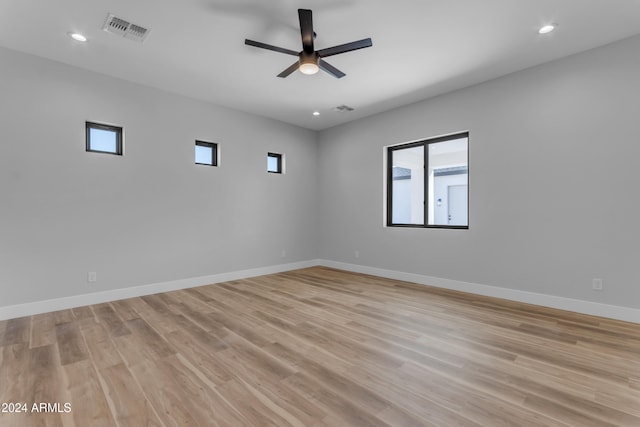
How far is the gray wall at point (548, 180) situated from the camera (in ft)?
10.3

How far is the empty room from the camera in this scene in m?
1.94

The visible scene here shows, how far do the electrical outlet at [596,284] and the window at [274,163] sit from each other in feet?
16.9

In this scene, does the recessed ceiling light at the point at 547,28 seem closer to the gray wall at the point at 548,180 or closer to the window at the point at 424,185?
the gray wall at the point at 548,180

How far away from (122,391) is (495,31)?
451 centimetres

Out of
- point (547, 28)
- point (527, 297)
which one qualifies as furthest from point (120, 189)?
point (527, 297)

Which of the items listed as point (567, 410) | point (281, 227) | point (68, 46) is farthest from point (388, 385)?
point (68, 46)

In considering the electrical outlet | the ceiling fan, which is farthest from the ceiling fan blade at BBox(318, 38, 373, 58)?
the electrical outlet

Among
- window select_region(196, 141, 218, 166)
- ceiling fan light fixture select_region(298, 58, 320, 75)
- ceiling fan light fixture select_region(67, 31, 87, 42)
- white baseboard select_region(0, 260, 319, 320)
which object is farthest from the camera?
window select_region(196, 141, 218, 166)

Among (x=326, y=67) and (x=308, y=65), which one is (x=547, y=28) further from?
(x=308, y=65)

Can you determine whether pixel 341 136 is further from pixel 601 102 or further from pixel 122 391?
pixel 122 391

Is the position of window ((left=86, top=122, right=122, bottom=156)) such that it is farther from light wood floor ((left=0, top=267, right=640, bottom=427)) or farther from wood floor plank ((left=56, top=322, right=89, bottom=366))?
wood floor plank ((left=56, top=322, right=89, bottom=366))

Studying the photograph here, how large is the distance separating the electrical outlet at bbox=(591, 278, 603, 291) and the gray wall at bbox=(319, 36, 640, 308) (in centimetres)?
4

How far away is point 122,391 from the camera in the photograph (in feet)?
6.22

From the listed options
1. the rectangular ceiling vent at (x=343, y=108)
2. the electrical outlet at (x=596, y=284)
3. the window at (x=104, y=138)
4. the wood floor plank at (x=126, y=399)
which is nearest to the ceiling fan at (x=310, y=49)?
the rectangular ceiling vent at (x=343, y=108)
